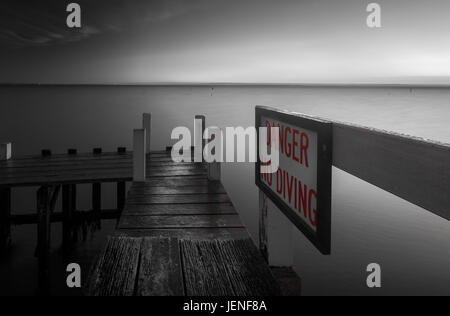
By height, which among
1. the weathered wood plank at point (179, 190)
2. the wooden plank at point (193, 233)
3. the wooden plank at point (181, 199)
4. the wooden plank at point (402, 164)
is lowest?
the wooden plank at point (193, 233)

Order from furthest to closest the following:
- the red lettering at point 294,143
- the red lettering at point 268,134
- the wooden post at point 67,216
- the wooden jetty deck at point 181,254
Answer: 1. the wooden post at point 67,216
2. the red lettering at point 268,134
3. the red lettering at point 294,143
4. the wooden jetty deck at point 181,254

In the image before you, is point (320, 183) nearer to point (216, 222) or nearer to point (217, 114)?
point (216, 222)

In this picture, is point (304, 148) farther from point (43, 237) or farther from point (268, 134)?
point (43, 237)

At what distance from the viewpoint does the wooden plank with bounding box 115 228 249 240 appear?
2883mm

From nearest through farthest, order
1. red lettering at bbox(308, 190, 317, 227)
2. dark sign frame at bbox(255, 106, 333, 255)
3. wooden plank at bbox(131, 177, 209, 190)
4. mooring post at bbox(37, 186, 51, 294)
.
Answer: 1. dark sign frame at bbox(255, 106, 333, 255)
2. red lettering at bbox(308, 190, 317, 227)
3. wooden plank at bbox(131, 177, 209, 190)
4. mooring post at bbox(37, 186, 51, 294)

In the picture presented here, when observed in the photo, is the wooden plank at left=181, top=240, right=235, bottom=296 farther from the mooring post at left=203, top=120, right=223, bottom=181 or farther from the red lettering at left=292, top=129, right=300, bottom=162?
the mooring post at left=203, top=120, right=223, bottom=181

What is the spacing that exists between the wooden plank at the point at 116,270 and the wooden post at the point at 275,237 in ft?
2.57

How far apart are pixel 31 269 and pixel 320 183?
7822 millimetres

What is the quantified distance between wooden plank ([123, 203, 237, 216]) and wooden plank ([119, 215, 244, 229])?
0.14 meters

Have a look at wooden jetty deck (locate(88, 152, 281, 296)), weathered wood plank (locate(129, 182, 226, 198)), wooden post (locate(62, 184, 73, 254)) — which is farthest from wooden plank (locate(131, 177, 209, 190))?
wooden post (locate(62, 184, 73, 254))

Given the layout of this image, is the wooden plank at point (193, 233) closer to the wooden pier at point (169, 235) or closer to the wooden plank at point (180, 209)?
the wooden pier at point (169, 235)

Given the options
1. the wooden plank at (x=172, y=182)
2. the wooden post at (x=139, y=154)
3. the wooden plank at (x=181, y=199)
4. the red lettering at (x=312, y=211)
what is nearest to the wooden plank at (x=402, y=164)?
the red lettering at (x=312, y=211)

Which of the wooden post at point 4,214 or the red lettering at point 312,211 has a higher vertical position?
the red lettering at point 312,211

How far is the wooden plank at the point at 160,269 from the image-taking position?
201 centimetres
